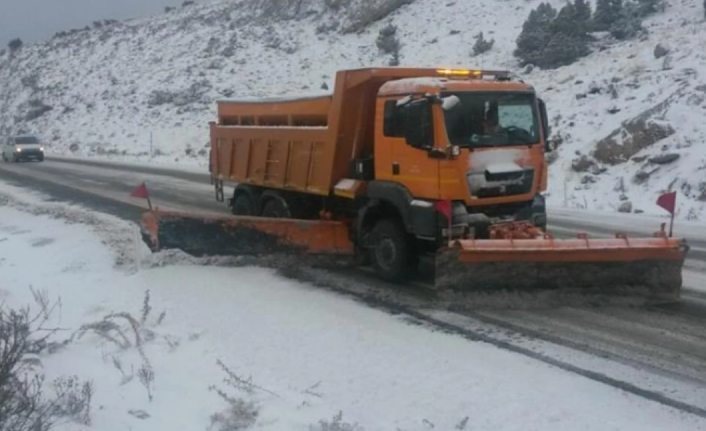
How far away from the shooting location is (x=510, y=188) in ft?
33.2

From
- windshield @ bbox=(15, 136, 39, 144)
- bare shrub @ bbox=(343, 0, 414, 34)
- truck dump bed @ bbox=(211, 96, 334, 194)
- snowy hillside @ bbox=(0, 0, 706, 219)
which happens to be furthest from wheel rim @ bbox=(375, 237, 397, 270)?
bare shrub @ bbox=(343, 0, 414, 34)

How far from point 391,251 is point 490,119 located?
1968 mm

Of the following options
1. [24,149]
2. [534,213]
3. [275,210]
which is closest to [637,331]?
[534,213]

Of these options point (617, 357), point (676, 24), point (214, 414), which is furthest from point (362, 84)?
point (676, 24)

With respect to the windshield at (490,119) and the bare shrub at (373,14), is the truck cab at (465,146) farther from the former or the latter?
the bare shrub at (373,14)

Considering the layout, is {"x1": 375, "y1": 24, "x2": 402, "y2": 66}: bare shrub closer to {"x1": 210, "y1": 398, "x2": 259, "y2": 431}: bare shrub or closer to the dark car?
the dark car

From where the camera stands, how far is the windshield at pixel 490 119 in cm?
986

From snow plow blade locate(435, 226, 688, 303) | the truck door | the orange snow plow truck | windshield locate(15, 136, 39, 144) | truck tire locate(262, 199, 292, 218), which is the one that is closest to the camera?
snow plow blade locate(435, 226, 688, 303)

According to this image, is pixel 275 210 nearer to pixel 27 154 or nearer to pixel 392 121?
pixel 392 121

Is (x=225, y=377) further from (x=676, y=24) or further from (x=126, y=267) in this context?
(x=676, y=24)

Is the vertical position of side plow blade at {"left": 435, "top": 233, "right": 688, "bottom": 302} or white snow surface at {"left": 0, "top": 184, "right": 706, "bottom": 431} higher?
side plow blade at {"left": 435, "top": 233, "right": 688, "bottom": 302}

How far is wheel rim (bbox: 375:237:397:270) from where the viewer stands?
10.5 meters

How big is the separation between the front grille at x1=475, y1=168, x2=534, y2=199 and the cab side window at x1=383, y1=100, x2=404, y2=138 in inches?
46.8

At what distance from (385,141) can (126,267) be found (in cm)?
392
